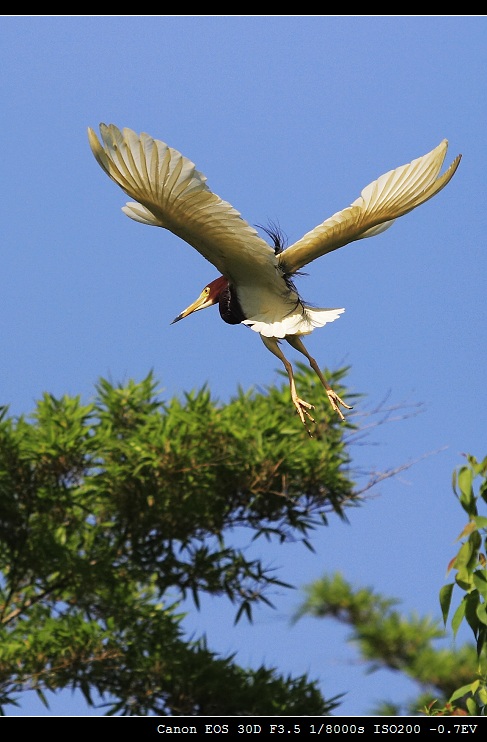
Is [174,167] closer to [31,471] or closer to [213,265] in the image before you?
[213,265]

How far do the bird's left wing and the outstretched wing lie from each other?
0.19 metres

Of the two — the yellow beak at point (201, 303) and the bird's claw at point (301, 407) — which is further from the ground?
the yellow beak at point (201, 303)

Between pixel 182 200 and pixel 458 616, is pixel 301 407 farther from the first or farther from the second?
pixel 458 616

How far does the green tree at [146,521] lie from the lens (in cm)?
786

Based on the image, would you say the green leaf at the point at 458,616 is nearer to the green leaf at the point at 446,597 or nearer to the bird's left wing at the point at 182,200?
the green leaf at the point at 446,597

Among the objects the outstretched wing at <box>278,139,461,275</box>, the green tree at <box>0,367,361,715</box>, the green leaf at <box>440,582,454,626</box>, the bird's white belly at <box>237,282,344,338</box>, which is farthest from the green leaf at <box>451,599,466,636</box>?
the green tree at <box>0,367,361,715</box>

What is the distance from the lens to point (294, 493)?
26.4ft

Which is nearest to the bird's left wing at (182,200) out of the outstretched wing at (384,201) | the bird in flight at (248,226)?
the bird in flight at (248,226)

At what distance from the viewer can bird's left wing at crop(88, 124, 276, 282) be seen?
280cm

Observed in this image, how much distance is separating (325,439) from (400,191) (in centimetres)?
501

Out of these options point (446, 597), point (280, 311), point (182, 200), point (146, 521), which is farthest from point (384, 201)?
point (146, 521)

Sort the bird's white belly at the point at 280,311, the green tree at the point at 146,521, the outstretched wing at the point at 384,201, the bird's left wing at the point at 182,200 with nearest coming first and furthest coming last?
the bird's left wing at the point at 182,200, the bird's white belly at the point at 280,311, the outstretched wing at the point at 384,201, the green tree at the point at 146,521

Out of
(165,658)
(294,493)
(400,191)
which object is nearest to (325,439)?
(294,493)

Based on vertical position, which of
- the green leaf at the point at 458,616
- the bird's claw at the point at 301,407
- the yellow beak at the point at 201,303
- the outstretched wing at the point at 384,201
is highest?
the outstretched wing at the point at 384,201
